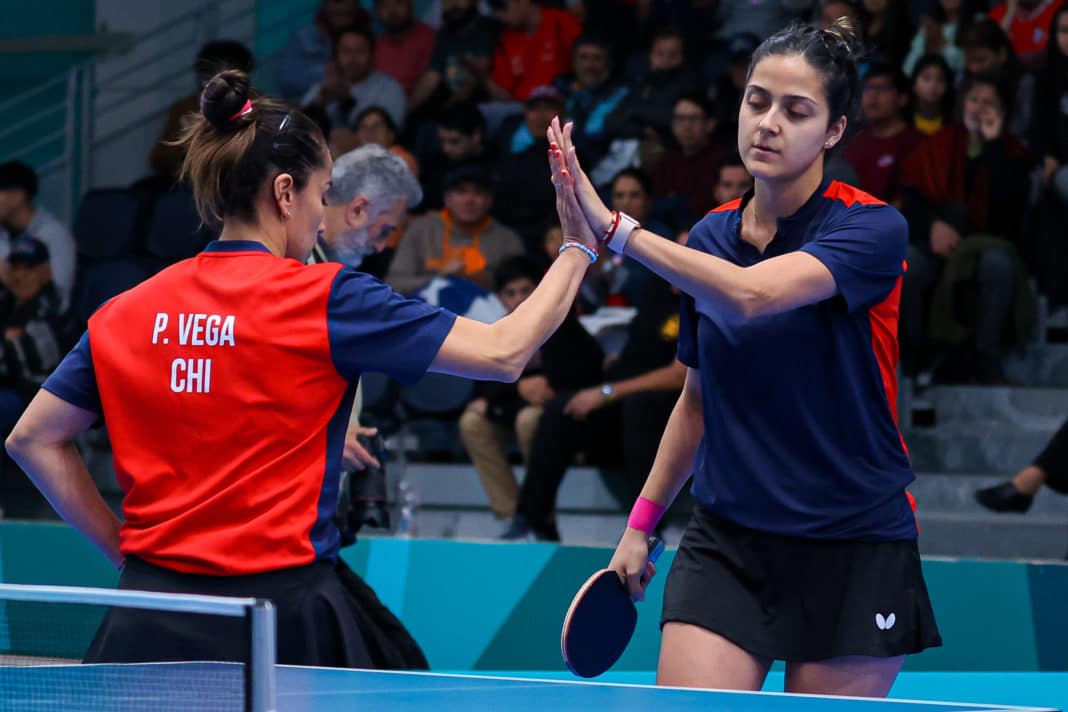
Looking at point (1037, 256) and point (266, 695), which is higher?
point (1037, 256)

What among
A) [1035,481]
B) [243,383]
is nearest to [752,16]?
[1035,481]

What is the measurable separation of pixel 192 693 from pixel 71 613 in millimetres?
2535

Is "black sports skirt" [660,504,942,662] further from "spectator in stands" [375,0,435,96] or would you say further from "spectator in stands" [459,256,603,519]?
"spectator in stands" [375,0,435,96]

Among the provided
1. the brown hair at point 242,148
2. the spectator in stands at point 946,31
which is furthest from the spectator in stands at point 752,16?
the brown hair at point 242,148

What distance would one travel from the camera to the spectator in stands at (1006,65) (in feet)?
25.2

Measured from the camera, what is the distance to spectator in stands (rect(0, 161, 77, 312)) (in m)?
8.61

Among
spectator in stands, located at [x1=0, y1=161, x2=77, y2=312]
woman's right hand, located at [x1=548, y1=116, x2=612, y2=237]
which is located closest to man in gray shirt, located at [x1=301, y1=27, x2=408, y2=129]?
spectator in stands, located at [x1=0, y1=161, x2=77, y2=312]

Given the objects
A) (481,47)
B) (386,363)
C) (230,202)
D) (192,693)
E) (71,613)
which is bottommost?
(71,613)

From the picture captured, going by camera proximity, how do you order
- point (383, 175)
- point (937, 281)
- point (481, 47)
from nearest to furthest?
point (383, 175)
point (937, 281)
point (481, 47)

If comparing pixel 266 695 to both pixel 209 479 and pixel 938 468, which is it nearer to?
pixel 209 479

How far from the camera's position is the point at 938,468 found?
7098 millimetres

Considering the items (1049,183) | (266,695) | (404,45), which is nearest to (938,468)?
(1049,183)

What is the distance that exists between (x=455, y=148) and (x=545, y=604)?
4.31 metres

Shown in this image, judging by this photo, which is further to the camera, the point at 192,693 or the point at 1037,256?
the point at 1037,256
